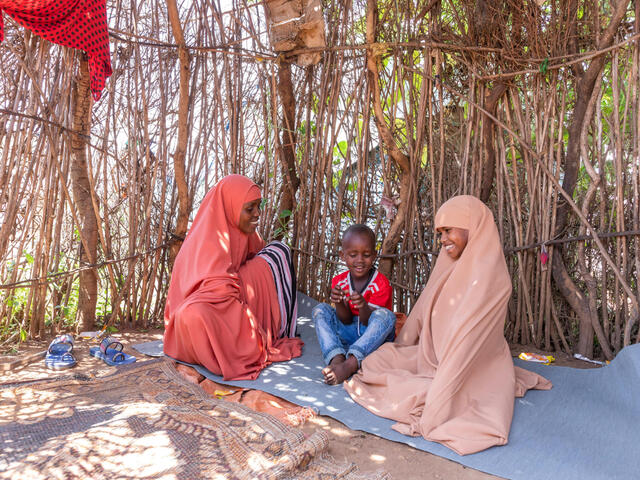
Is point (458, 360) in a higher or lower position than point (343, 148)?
lower

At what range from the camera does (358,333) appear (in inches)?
123

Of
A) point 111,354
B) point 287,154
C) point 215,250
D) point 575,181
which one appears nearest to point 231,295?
point 215,250

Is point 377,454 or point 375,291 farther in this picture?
point 375,291

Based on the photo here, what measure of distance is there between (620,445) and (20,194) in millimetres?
3782

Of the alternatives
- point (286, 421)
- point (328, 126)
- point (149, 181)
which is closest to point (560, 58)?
point (328, 126)

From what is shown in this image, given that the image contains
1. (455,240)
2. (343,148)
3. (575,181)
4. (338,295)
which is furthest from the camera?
(343,148)

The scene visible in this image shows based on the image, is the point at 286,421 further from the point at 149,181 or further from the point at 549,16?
the point at 549,16

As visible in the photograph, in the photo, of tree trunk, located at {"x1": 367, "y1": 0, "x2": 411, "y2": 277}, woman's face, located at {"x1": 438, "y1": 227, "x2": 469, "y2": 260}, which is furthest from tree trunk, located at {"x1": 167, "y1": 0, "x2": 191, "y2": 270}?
woman's face, located at {"x1": 438, "y1": 227, "x2": 469, "y2": 260}

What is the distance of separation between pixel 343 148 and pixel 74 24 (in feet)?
7.28

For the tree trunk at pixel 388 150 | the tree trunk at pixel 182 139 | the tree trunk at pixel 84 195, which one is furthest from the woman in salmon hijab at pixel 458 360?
the tree trunk at pixel 84 195

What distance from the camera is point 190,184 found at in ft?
13.3

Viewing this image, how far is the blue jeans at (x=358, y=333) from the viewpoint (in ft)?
9.37

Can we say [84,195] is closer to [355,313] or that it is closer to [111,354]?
[111,354]

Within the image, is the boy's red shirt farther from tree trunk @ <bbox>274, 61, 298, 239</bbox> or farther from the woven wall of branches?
tree trunk @ <bbox>274, 61, 298, 239</bbox>
